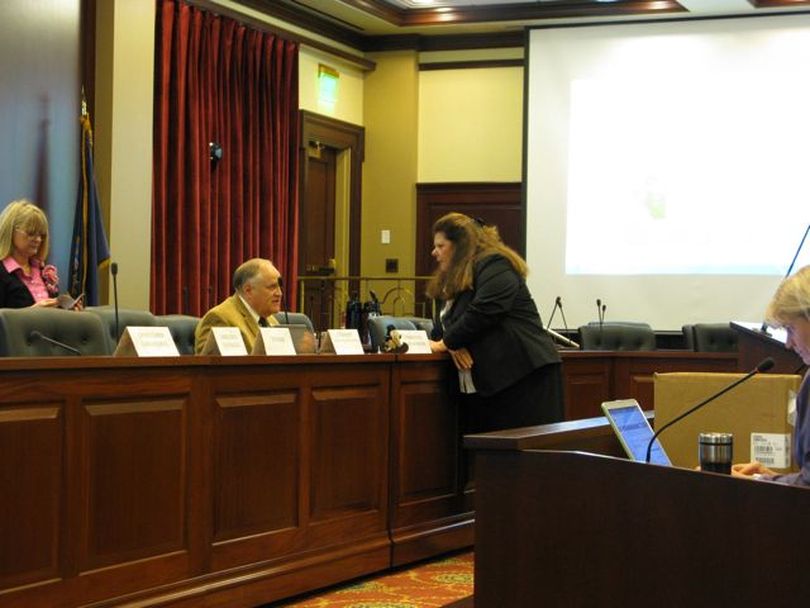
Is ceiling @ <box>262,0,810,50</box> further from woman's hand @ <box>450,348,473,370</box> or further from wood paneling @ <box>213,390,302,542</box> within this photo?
wood paneling @ <box>213,390,302,542</box>

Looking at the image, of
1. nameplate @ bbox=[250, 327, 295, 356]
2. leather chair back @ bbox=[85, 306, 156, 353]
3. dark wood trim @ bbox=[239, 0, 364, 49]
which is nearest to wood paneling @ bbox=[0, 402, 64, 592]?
nameplate @ bbox=[250, 327, 295, 356]

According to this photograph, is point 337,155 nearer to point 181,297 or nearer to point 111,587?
point 181,297

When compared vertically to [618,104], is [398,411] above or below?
below

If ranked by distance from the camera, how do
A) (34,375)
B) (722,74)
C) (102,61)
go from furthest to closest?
(722,74) < (102,61) < (34,375)

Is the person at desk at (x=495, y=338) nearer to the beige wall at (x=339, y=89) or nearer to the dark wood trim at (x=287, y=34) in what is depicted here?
the dark wood trim at (x=287, y=34)

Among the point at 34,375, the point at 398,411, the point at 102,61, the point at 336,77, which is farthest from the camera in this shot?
the point at 336,77

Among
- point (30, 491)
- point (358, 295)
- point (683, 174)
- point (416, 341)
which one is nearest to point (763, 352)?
point (416, 341)

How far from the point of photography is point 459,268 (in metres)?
5.48

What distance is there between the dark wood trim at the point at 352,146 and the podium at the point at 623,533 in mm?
8496

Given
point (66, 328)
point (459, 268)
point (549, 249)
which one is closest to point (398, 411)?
point (459, 268)

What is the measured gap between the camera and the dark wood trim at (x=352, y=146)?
11156 mm

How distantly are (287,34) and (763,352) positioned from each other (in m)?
6.07

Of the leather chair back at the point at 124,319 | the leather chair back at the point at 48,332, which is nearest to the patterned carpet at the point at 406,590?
the leather chair back at the point at 48,332

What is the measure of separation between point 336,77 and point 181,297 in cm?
304
